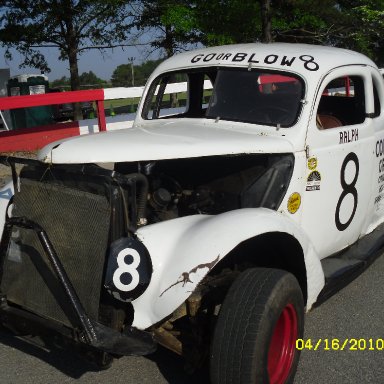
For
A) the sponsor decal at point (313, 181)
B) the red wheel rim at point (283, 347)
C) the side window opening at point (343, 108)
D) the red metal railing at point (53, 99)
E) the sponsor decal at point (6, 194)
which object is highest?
the red metal railing at point (53, 99)

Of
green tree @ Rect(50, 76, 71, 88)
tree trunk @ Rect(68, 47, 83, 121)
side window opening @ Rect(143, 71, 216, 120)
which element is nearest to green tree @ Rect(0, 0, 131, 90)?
tree trunk @ Rect(68, 47, 83, 121)

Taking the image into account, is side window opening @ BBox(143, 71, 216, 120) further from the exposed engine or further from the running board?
the running board

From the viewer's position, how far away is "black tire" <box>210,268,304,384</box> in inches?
94.3

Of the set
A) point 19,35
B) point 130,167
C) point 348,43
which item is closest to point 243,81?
point 130,167

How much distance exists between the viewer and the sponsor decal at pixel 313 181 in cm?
337

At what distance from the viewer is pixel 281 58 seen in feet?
12.1

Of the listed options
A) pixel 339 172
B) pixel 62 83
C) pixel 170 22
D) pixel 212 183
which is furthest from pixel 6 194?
pixel 62 83

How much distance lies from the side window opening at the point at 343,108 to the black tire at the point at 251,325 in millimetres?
1409

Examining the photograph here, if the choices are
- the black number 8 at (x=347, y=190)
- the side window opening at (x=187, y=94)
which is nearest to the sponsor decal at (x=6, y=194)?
the side window opening at (x=187, y=94)

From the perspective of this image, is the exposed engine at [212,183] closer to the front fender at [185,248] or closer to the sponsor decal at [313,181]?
the sponsor decal at [313,181]

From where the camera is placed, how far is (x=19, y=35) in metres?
12.0

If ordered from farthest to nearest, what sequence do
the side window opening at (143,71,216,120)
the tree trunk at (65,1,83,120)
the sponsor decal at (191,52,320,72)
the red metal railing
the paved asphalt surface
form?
the tree trunk at (65,1,83,120) < the red metal railing < the side window opening at (143,71,216,120) < the sponsor decal at (191,52,320,72) < the paved asphalt surface
